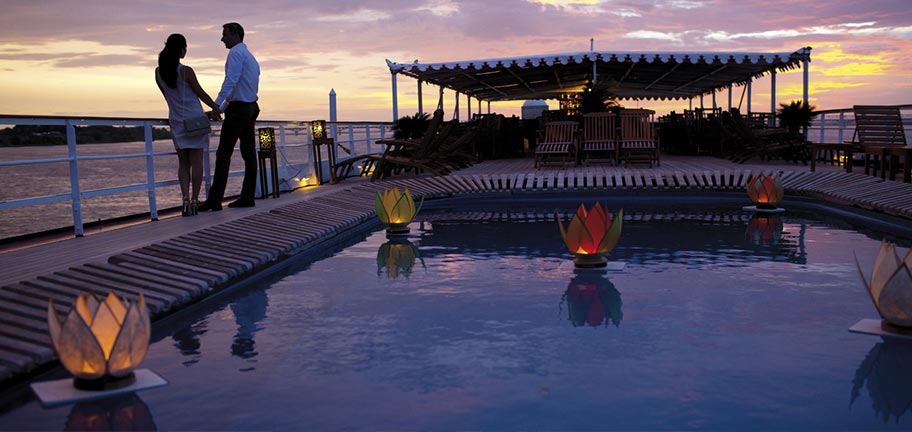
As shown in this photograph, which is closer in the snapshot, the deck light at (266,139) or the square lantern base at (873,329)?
the square lantern base at (873,329)

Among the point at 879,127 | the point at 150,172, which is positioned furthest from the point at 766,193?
the point at 150,172

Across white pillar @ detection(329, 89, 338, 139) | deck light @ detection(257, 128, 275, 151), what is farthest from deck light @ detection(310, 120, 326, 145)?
deck light @ detection(257, 128, 275, 151)

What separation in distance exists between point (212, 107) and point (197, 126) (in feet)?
0.68

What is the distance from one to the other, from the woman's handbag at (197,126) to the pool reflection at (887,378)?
5400mm

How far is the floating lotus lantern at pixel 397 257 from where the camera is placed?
5633 mm

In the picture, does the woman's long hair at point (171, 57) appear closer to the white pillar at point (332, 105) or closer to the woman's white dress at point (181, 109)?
the woman's white dress at point (181, 109)

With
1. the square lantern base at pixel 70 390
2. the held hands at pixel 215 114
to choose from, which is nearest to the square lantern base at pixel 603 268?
the square lantern base at pixel 70 390

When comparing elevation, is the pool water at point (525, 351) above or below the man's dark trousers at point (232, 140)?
below

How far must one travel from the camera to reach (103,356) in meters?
2.93

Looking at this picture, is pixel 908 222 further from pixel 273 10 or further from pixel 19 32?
Result: pixel 19 32

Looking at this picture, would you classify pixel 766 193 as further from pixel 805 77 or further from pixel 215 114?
pixel 805 77

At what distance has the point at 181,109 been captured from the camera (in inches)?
270

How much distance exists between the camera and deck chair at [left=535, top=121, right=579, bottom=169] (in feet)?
40.4

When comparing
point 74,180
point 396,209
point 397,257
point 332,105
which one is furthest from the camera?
point 332,105
